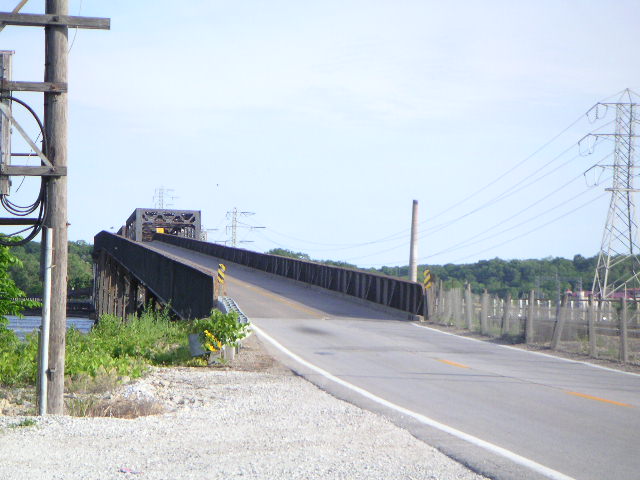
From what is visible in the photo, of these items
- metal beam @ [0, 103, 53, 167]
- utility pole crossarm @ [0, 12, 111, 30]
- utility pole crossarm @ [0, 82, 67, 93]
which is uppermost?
utility pole crossarm @ [0, 12, 111, 30]

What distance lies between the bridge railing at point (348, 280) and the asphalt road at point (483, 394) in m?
5.40

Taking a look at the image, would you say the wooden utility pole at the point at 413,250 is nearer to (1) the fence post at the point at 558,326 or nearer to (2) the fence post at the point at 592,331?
(1) the fence post at the point at 558,326

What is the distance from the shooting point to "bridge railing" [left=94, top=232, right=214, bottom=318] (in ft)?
71.4

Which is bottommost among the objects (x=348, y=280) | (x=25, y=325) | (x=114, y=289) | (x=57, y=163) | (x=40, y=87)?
(x=25, y=325)

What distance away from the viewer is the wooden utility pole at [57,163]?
30.4 ft

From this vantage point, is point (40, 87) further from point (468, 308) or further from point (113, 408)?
point (468, 308)

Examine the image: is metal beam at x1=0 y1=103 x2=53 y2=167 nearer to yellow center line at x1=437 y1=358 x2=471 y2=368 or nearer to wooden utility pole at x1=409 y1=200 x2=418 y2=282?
yellow center line at x1=437 y1=358 x2=471 y2=368

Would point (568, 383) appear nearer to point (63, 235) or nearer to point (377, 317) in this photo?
point (63, 235)

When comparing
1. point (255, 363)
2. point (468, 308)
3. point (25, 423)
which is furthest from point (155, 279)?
point (25, 423)

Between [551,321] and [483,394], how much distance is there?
383 inches

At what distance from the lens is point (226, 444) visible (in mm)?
7398

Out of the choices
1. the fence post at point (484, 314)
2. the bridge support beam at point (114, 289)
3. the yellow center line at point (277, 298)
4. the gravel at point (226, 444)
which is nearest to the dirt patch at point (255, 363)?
the gravel at point (226, 444)

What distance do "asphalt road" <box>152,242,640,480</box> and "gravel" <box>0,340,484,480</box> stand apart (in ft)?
1.84

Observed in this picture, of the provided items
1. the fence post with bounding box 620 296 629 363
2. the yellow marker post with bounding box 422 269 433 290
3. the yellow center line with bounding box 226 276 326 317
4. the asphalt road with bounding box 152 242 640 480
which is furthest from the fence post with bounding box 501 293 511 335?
the yellow center line with bounding box 226 276 326 317
